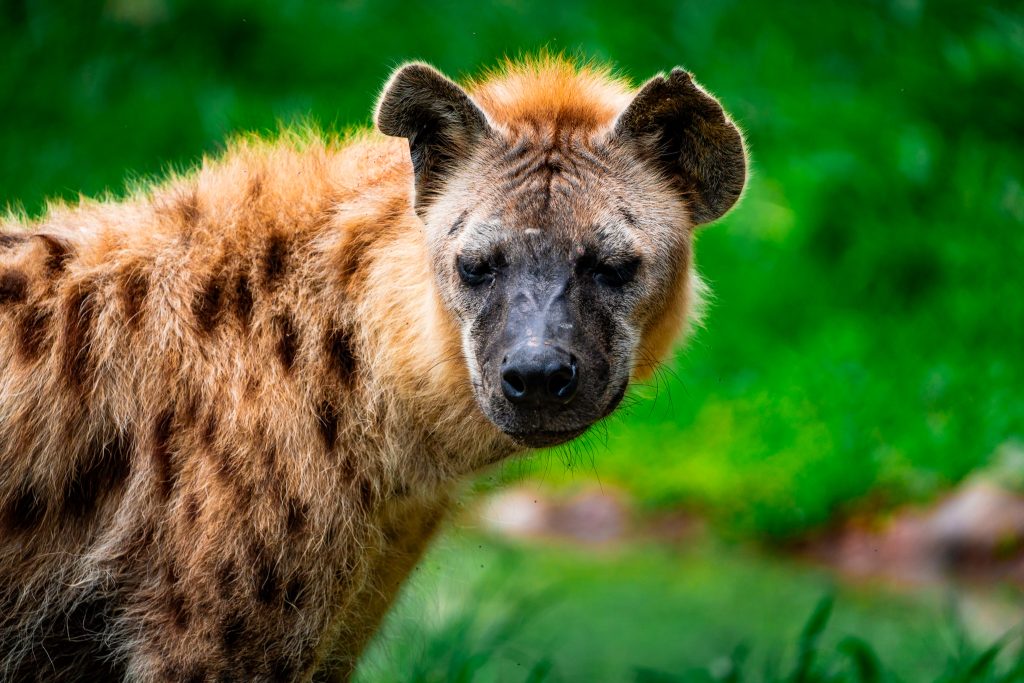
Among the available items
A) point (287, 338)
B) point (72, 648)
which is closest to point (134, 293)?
point (287, 338)

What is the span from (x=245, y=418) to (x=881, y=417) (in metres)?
4.16

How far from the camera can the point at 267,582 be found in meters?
3.35

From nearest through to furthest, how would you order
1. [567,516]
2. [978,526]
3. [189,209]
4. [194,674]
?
1. [194,674]
2. [189,209]
3. [978,526]
4. [567,516]

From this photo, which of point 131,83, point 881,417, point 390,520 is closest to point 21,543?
point 390,520

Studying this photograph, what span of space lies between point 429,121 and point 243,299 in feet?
2.30

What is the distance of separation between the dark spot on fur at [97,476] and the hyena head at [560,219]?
0.96 meters

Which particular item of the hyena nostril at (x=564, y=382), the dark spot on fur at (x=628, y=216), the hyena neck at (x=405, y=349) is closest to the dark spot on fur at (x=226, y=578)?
the hyena neck at (x=405, y=349)

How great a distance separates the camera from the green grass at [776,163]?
22.0ft

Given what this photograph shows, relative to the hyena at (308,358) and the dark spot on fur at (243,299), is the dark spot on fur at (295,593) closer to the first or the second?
the hyena at (308,358)

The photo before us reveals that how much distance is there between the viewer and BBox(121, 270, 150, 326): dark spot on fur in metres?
3.58

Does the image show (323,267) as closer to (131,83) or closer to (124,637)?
(124,637)

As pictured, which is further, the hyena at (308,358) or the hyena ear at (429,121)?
the hyena ear at (429,121)

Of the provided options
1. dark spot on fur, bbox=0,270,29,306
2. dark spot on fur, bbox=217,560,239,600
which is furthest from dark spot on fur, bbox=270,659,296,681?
dark spot on fur, bbox=0,270,29,306

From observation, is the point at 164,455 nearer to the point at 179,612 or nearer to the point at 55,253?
the point at 179,612
